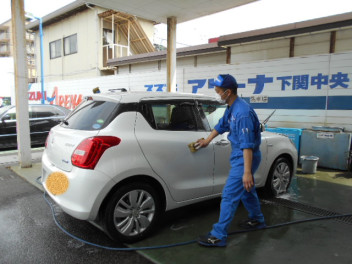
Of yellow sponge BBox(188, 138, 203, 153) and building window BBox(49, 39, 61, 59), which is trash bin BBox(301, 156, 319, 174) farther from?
building window BBox(49, 39, 61, 59)

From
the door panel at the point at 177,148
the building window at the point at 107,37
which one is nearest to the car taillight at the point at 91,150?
the door panel at the point at 177,148

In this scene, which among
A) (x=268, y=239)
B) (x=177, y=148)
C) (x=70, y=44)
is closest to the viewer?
(x=268, y=239)

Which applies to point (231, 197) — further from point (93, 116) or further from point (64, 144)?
point (64, 144)

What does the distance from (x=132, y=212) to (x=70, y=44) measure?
19.7 meters

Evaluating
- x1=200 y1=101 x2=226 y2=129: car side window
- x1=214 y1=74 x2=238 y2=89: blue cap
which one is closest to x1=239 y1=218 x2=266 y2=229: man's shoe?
x1=200 y1=101 x2=226 y2=129: car side window

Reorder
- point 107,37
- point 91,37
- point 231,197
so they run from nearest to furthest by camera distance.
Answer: point 231,197
point 91,37
point 107,37

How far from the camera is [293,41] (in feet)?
29.7

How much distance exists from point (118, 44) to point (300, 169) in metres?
15.7

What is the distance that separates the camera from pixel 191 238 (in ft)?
10.6

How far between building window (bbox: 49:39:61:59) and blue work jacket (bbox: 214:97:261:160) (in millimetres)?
21041

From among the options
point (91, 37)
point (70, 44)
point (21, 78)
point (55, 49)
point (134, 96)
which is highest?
point (91, 37)

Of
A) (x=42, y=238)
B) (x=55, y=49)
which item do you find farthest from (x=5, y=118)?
(x=55, y=49)

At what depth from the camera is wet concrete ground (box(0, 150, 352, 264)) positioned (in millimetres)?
2842

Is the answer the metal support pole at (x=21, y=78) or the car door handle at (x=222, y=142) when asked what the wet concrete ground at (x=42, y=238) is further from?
the metal support pole at (x=21, y=78)
